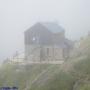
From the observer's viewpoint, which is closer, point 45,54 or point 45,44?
point 45,54

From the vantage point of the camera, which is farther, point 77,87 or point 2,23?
point 2,23

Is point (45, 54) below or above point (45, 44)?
below

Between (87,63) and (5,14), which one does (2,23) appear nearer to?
(5,14)

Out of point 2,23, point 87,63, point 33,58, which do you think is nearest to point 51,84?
point 87,63

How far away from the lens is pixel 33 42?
4322 centimetres

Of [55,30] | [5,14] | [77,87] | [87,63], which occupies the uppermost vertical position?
[5,14]

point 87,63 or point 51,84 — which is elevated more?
point 87,63

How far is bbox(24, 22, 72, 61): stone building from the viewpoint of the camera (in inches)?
1597

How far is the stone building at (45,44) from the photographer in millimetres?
40562

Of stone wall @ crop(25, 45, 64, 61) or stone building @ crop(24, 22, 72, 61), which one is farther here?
stone building @ crop(24, 22, 72, 61)

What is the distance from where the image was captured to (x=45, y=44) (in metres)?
42.3

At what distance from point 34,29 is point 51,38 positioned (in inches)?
121

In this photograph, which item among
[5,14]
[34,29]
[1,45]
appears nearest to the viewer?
[34,29]

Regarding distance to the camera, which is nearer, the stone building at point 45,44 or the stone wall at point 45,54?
the stone wall at point 45,54
